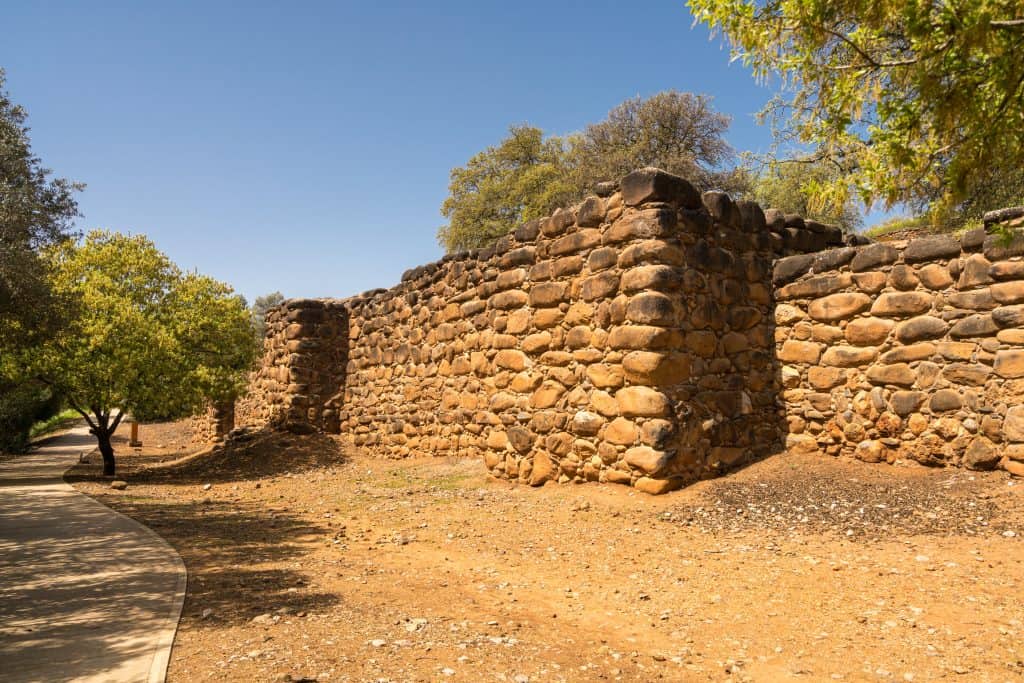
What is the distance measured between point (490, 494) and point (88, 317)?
803 centimetres

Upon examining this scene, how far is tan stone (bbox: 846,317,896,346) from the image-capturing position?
6.40 metres

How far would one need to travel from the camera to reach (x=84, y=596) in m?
4.23

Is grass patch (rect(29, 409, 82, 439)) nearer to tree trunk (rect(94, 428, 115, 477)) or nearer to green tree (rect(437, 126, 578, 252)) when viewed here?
tree trunk (rect(94, 428, 115, 477))

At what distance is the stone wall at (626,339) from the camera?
637cm

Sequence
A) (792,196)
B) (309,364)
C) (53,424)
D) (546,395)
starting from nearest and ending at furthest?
(546,395) → (309,364) → (792,196) → (53,424)

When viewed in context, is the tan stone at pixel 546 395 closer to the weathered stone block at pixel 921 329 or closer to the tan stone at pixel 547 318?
the tan stone at pixel 547 318

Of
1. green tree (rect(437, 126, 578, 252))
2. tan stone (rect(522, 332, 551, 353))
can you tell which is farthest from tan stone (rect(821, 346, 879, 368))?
green tree (rect(437, 126, 578, 252))

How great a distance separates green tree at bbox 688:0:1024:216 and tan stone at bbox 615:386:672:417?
7.61 feet

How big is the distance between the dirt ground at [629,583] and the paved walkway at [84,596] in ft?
0.61

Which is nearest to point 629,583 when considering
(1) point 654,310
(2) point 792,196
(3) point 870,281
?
(1) point 654,310

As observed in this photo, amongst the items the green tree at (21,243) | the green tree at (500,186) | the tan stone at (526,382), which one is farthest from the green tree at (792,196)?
the green tree at (21,243)

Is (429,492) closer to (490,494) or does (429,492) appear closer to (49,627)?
(490,494)

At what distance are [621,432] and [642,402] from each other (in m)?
0.38

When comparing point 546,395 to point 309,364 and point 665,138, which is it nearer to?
point 309,364
